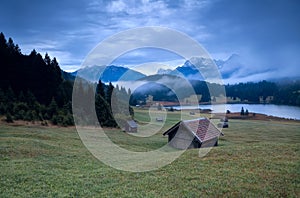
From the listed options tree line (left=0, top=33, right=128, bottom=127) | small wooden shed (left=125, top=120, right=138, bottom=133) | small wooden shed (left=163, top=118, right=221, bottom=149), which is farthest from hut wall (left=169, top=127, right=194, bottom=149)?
tree line (left=0, top=33, right=128, bottom=127)

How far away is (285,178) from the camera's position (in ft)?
52.2

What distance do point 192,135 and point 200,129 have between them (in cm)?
223

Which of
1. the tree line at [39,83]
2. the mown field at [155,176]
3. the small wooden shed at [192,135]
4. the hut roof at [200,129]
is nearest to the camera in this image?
the mown field at [155,176]

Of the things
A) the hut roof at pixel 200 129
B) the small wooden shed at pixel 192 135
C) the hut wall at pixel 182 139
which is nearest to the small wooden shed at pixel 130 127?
the small wooden shed at pixel 192 135

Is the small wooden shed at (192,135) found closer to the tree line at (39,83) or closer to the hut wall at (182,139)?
the hut wall at (182,139)

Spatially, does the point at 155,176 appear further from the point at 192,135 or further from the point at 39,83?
the point at 39,83

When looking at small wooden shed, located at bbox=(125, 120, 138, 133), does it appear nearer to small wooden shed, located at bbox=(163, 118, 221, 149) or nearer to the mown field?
small wooden shed, located at bbox=(163, 118, 221, 149)

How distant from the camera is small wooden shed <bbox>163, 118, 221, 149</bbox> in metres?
31.7

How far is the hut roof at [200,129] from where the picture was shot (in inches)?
1258

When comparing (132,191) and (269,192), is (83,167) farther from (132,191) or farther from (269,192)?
(269,192)

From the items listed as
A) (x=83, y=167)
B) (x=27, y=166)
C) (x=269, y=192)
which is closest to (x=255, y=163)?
(x=269, y=192)

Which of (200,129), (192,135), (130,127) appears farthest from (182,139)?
(130,127)

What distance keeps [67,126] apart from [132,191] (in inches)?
1449

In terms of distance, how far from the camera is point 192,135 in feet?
105
